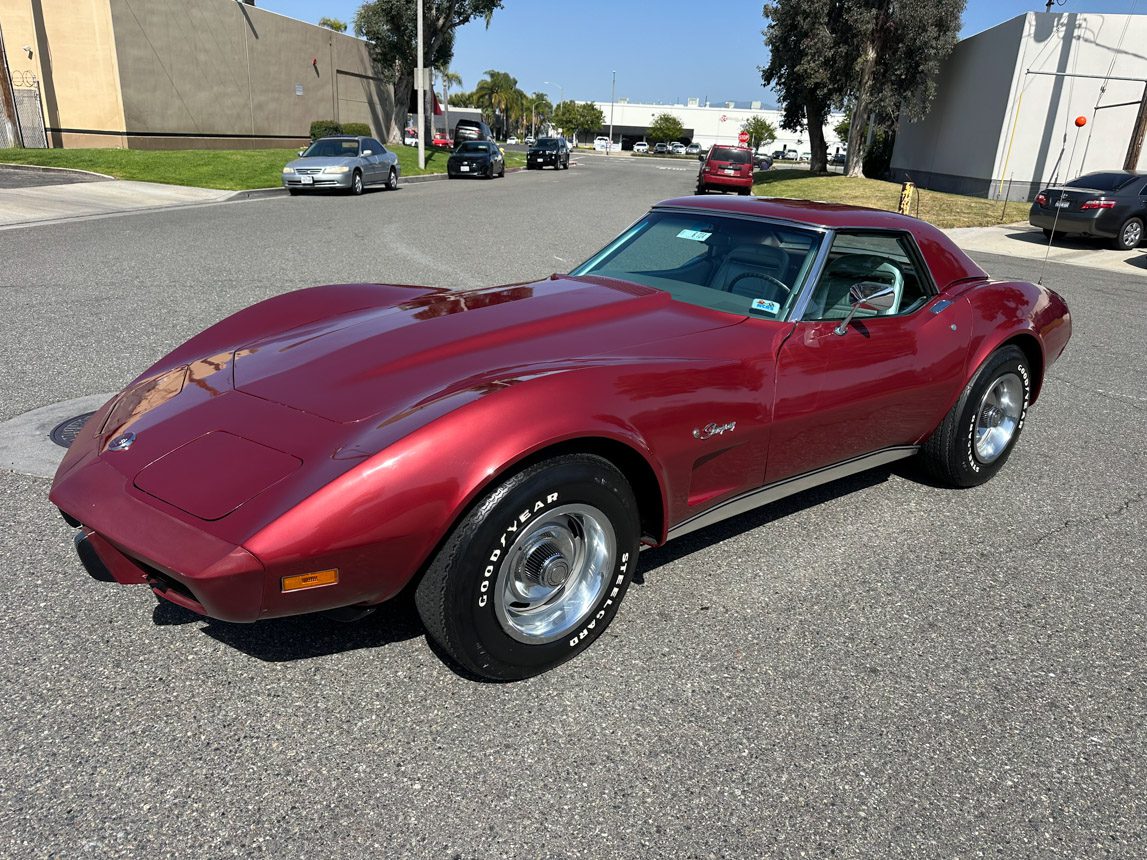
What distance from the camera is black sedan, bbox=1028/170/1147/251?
16.4 m

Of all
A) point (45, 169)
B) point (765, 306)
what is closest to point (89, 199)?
point (45, 169)

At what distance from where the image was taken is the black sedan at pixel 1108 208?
1644 cm

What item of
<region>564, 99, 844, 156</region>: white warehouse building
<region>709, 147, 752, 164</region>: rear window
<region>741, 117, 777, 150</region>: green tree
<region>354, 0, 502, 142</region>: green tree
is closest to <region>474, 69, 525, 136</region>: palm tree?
<region>564, 99, 844, 156</region>: white warehouse building

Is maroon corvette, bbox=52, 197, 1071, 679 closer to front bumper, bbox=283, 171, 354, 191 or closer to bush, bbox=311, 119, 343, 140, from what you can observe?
front bumper, bbox=283, 171, 354, 191

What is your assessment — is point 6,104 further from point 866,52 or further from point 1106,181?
point 1106,181

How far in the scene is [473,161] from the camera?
28.2 metres

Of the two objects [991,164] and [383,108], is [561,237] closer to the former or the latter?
[991,164]

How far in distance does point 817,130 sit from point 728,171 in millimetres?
10800

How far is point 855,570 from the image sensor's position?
139 inches

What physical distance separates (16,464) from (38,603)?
1422mm

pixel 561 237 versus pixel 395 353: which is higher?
pixel 395 353

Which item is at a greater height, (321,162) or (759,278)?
(759,278)

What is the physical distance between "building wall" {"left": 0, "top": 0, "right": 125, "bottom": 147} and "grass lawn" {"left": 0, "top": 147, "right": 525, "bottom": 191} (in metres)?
1.77

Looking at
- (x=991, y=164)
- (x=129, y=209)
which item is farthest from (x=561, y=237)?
(x=991, y=164)
